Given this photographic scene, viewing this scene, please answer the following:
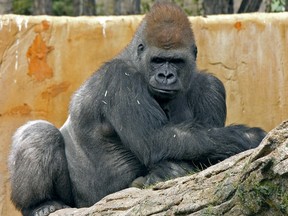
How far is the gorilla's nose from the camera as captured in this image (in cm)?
623

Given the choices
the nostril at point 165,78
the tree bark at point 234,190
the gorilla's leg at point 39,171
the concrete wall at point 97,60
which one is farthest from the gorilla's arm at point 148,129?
the concrete wall at point 97,60

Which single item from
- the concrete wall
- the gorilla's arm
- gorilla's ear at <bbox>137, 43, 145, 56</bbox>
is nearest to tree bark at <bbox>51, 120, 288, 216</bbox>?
the gorilla's arm

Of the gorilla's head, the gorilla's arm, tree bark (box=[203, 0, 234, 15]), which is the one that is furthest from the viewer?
tree bark (box=[203, 0, 234, 15])

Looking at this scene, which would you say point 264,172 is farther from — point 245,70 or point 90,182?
point 245,70

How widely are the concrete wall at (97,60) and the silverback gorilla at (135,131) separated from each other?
1399 millimetres

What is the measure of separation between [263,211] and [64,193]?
2.59 m

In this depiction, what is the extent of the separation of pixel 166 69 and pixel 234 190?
6.65 feet

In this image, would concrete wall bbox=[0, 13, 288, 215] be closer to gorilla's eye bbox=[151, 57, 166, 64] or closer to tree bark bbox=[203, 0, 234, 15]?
gorilla's eye bbox=[151, 57, 166, 64]

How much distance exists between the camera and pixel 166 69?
632cm

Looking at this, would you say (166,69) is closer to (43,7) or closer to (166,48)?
(166,48)

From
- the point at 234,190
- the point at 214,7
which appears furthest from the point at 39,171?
the point at 214,7

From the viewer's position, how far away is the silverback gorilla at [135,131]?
611 centimetres

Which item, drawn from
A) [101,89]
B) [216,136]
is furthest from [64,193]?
[216,136]

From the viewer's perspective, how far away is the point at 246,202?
14.2 feet
